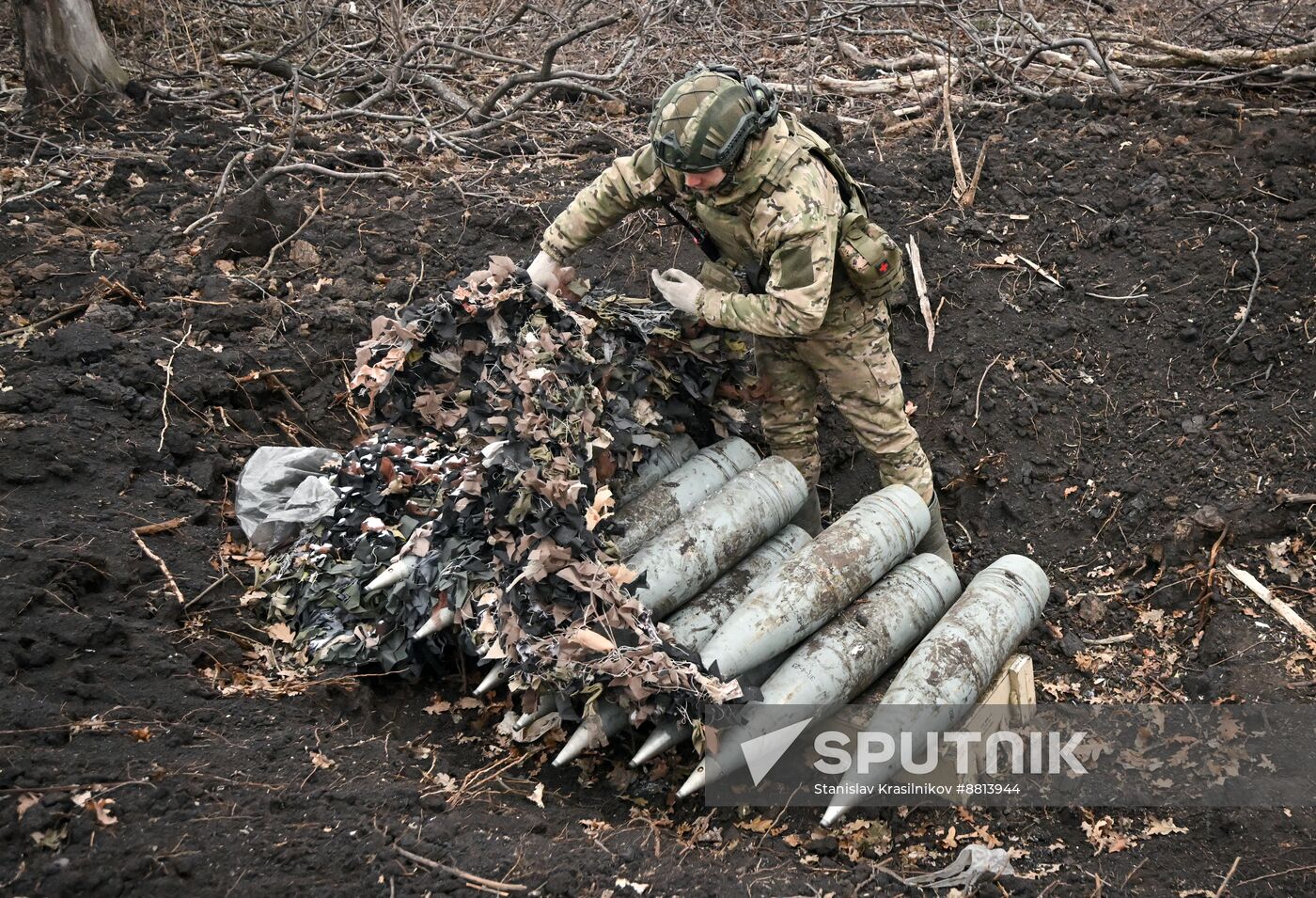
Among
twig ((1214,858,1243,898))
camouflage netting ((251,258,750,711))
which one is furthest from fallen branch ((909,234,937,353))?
twig ((1214,858,1243,898))

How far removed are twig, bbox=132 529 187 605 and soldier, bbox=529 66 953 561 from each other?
2.34 metres

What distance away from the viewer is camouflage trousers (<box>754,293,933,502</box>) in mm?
5727

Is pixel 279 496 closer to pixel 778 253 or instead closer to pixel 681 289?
pixel 681 289

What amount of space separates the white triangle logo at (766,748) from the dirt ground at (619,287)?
22 centimetres

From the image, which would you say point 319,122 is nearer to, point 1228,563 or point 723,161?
point 723,161

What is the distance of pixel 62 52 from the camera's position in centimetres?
812

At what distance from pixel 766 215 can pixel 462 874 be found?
10.7 ft

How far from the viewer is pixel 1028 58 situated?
8.76 metres

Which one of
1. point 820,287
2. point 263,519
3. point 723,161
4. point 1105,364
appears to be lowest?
point 1105,364

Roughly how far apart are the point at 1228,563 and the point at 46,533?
592 centimetres


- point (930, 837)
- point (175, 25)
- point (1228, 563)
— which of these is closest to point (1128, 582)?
point (1228, 563)

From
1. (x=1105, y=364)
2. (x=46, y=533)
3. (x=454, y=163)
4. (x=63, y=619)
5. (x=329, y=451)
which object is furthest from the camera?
(x=454, y=163)

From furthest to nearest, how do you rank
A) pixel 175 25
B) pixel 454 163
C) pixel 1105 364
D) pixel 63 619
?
pixel 175 25 → pixel 454 163 → pixel 1105 364 → pixel 63 619

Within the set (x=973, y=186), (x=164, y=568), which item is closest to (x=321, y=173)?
(x=164, y=568)
